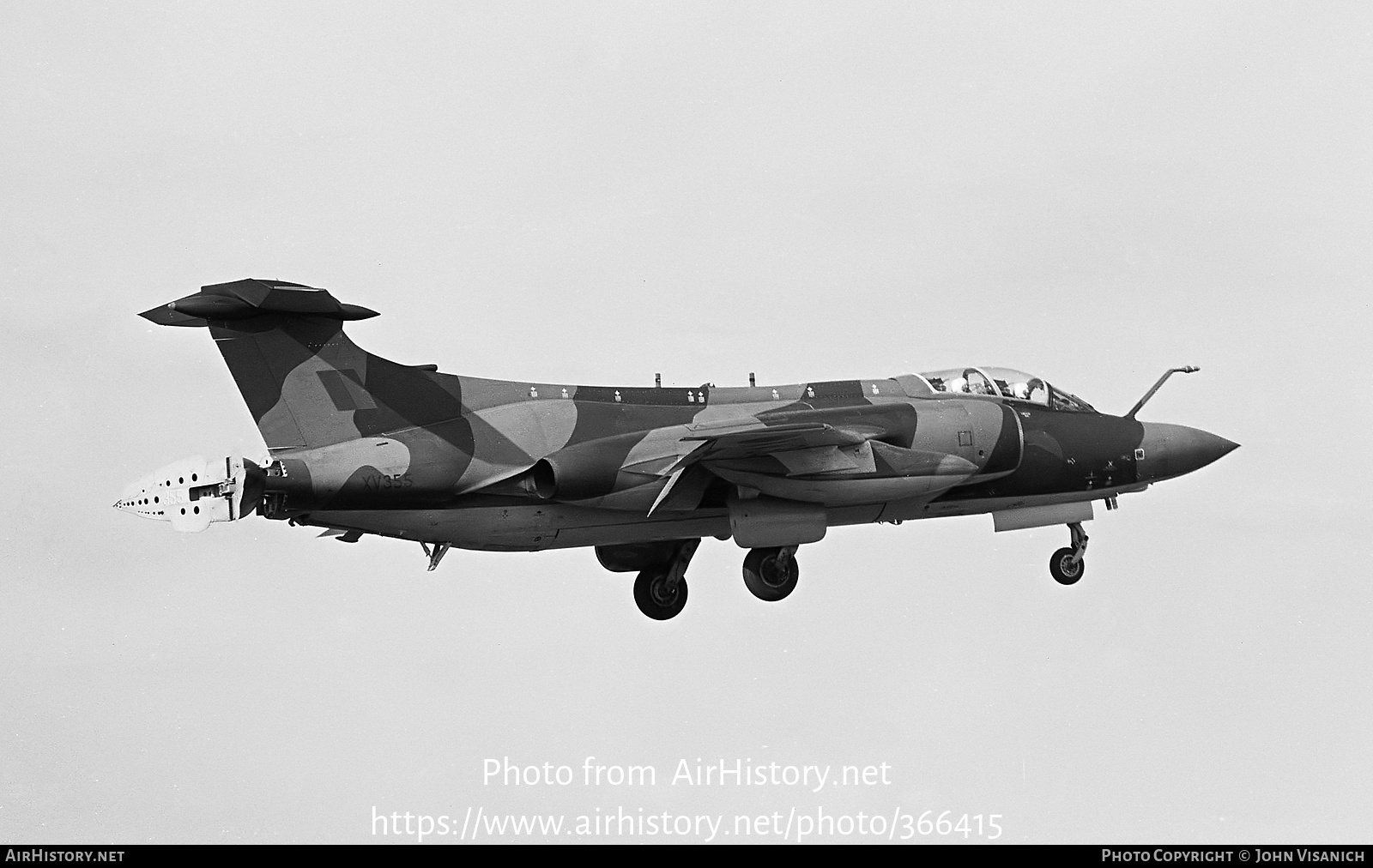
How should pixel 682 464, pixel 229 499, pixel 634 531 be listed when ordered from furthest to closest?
1. pixel 634 531
2. pixel 682 464
3. pixel 229 499

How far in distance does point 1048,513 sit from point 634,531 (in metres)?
5.37

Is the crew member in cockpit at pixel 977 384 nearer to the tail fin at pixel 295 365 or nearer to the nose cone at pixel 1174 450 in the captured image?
the nose cone at pixel 1174 450

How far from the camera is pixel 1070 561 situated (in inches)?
931

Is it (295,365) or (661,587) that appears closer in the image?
(295,365)

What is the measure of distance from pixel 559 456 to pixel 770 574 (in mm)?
3411

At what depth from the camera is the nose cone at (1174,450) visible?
2330cm

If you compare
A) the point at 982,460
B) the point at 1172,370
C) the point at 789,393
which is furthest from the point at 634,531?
the point at 1172,370

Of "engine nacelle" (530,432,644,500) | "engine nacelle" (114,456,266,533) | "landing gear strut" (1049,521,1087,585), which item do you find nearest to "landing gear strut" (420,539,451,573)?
"engine nacelle" (530,432,644,500)

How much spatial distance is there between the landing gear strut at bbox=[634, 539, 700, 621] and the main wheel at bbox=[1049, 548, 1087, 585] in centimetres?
457

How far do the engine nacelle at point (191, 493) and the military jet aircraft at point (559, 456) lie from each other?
2cm

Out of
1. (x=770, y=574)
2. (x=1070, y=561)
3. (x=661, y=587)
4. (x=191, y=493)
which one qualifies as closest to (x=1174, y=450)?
(x=1070, y=561)

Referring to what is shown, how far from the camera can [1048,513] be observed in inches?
910

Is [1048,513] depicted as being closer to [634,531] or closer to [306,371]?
[634,531]

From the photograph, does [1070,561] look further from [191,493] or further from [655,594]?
[191,493]
